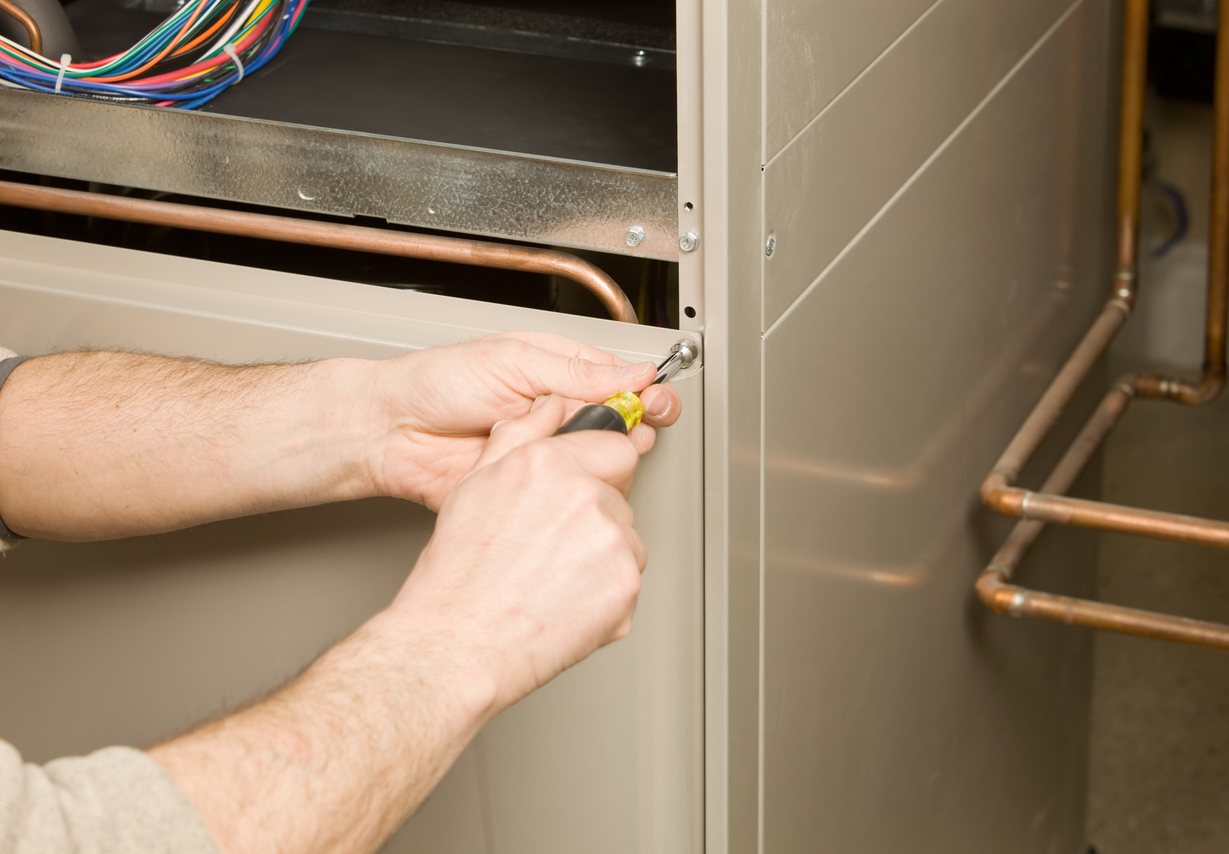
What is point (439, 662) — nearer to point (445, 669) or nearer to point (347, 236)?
point (445, 669)

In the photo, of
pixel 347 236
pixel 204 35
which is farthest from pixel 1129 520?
pixel 204 35

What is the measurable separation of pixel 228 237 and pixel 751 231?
0.49 meters

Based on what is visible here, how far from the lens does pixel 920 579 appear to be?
94 centimetres

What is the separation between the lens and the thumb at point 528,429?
0.58m

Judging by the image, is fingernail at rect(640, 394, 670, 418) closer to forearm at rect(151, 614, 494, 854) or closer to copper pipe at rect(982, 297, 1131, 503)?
forearm at rect(151, 614, 494, 854)

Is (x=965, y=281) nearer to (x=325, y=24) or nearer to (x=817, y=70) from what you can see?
(x=817, y=70)

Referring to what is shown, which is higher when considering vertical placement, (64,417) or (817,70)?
(817,70)

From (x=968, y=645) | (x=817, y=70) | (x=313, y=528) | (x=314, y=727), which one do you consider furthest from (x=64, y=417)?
(x=968, y=645)

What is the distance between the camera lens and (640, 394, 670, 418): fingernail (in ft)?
1.89

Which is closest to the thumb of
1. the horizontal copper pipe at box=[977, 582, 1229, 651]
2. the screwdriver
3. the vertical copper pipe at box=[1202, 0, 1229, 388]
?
the screwdriver

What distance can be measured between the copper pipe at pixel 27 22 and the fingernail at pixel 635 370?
1.64 ft

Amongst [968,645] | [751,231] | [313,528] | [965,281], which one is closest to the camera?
[751,231]

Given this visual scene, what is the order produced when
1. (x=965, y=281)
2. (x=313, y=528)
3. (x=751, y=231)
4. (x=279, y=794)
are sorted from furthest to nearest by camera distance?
1. (x=965, y=281)
2. (x=313, y=528)
3. (x=751, y=231)
4. (x=279, y=794)

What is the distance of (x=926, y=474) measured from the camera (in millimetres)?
911
